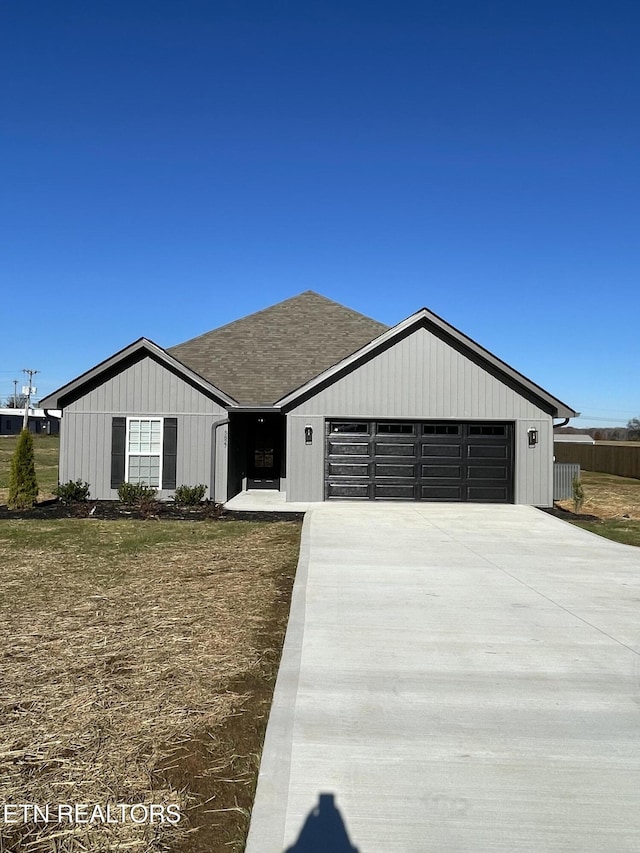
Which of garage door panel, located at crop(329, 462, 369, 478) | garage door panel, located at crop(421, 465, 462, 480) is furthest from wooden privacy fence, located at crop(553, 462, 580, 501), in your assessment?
garage door panel, located at crop(329, 462, 369, 478)

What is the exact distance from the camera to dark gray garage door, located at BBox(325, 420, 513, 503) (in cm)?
1662

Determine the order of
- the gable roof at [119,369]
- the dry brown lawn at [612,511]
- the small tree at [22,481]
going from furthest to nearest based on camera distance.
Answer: the gable roof at [119,369], the small tree at [22,481], the dry brown lawn at [612,511]

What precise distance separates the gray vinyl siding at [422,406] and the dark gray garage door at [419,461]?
0.94 ft

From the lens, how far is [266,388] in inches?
754

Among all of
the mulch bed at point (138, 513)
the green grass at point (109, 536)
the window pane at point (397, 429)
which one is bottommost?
the green grass at point (109, 536)

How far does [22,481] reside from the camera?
14.1 m

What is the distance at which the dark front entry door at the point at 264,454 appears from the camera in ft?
67.1

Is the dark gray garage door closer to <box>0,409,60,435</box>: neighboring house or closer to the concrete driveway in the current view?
the concrete driveway

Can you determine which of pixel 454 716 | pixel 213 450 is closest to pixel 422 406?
pixel 213 450

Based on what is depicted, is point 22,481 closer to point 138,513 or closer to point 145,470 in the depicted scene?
point 138,513

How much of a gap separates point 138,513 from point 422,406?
24.7ft

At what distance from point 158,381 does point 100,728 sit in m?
13.1

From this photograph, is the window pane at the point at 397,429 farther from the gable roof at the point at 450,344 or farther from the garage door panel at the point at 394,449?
the gable roof at the point at 450,344

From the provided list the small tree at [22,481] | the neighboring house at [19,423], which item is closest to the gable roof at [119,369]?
the small tree at [22,481]
